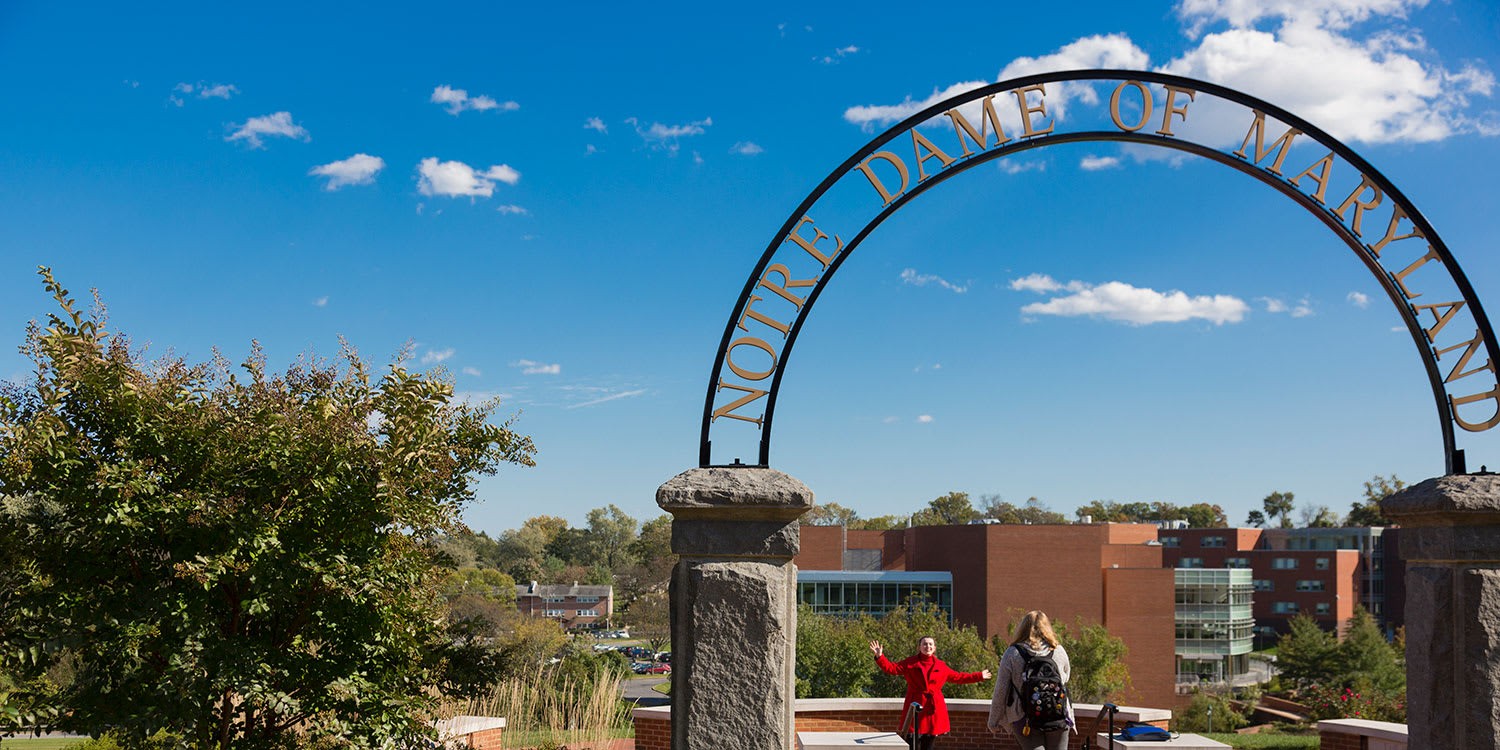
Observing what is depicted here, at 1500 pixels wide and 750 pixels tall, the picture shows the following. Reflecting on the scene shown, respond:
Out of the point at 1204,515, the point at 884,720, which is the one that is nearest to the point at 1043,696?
the point at 884,720

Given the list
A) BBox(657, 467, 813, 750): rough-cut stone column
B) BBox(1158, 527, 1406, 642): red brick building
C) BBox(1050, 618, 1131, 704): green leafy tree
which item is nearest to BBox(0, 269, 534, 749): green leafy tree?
BBox(657, 467, 813, 750): rough-cut stone column

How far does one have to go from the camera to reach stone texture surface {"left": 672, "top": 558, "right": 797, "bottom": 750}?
13.4 ft

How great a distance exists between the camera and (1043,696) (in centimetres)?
546

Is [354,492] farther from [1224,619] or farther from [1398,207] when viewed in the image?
[1224,619]

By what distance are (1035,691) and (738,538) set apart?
2.41 meters

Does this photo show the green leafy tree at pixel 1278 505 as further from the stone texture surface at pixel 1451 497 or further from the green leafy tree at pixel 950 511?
the stone texture surface at pixel 1451 497

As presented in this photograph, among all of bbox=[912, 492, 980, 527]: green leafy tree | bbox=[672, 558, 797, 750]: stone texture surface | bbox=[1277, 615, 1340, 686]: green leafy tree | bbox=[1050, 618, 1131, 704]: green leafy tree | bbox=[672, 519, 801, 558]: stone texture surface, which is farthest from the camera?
bbox=[912, 492, 980, 527]: green leafy tree

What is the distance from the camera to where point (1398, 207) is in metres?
4.91

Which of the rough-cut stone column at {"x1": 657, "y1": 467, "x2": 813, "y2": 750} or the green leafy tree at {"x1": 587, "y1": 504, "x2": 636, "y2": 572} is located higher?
the rough-cut stone column at {"x1": 657, "y1": 467, "x2": 813, "y2": 750}

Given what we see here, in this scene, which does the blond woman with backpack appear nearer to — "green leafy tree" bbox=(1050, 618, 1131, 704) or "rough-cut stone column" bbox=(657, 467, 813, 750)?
"rough-cut stone column" bbox=(657, 467, 813, 750)

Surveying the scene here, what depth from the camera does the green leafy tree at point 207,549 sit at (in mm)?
5047

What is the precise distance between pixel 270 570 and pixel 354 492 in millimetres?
611

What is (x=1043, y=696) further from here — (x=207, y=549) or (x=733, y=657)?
(x=207, y=549)

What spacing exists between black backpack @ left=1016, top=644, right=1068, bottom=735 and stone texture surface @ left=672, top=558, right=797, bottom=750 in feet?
6.58
